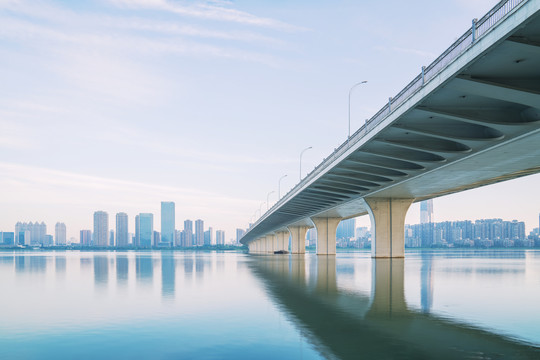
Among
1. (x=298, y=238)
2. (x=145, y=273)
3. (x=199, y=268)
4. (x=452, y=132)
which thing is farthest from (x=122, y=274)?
(x=298, y=238)

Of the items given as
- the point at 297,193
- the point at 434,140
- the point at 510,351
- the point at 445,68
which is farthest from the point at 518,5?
the point at 297,193

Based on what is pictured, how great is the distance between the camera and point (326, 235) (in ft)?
299

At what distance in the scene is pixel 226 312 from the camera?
14.6 metres

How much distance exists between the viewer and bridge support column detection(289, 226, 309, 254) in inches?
4557

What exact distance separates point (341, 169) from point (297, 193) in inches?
767

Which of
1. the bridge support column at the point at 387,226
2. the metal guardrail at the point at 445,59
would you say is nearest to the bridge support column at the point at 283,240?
the bridge support column at the point at 387,226

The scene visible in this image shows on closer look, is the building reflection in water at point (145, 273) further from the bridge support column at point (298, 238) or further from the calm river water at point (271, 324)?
the bridge support column at point (298, 238)

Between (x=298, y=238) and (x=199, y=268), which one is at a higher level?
(x=199, y=268)

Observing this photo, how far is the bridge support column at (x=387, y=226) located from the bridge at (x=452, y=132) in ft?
0.38

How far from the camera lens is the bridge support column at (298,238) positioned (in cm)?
11574

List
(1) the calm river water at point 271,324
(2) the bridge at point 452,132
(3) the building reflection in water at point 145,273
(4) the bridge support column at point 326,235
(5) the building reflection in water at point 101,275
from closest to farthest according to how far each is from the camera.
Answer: (1) the calm river water at point 271,324
(2) the bridge at point 452,132
(5) the building reflection in water at point 101,275
(3) the building reflection in water at point 145,273
(4) the bridge support column at point 326,235

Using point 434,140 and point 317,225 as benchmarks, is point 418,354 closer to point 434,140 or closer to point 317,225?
point 434,140

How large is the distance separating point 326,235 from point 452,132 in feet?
A: 206

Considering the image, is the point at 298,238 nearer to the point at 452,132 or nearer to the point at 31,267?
the point at 31,267
